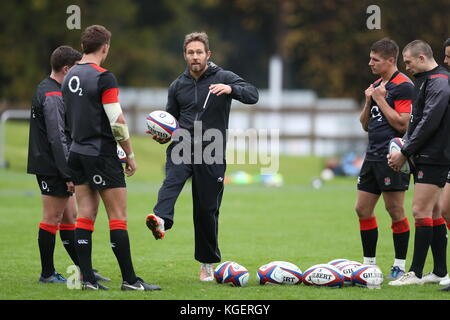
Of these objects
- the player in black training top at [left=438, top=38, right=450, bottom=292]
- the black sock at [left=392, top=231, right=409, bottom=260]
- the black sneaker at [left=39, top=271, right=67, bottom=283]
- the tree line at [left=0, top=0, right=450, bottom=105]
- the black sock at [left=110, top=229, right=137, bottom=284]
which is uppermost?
the tree line at [left=0, top=0, right=450, bottom=105]

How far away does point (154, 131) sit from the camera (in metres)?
8.24

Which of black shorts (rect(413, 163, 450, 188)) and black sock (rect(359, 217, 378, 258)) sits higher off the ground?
black shorts (rect(413, 163, 450, 188))

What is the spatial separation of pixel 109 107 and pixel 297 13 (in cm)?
2676

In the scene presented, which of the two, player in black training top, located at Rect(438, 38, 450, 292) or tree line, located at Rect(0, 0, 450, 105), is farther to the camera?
tree line, located at Rect(0, 0, 450, 105)

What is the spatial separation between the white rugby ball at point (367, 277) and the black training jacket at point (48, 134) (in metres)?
2.96

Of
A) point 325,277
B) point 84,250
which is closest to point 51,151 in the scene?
point 84,250

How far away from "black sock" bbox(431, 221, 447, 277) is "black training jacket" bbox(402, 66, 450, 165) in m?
0.87

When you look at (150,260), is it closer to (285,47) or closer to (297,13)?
(297,13)

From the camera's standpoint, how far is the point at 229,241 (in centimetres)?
1184

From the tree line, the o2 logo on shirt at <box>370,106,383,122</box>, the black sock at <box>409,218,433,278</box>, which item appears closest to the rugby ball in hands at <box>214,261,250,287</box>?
the black sock at <box>409,218,433,278</box>

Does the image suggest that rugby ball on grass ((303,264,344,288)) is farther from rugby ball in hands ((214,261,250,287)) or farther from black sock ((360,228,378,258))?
black sock ((360,228,378,258))

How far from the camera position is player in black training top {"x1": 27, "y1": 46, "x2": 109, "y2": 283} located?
8039mm

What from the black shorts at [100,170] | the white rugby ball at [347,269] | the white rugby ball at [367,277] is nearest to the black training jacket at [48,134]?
the black shorts at [100,170]

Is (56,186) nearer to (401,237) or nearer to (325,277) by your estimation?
(325,277)
